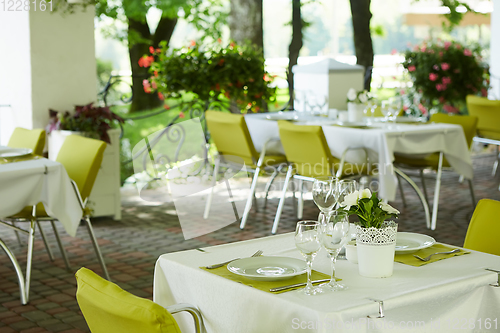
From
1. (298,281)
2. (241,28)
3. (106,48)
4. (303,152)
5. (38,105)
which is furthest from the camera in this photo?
(106,48)

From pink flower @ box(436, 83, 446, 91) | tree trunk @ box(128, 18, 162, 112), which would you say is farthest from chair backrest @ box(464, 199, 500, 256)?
tree trunk @ box(128, 18, 162, 112)

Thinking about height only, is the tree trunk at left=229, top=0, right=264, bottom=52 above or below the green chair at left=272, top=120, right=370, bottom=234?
above

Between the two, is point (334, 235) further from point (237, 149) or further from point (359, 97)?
point (359, 97)

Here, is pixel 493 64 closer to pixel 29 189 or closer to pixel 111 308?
pixel 29 189

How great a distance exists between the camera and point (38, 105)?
17.7 feet

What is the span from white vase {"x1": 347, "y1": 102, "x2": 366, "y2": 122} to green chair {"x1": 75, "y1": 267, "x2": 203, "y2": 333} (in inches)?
159

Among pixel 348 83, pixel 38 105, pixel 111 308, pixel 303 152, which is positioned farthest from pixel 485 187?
pixel 111 308

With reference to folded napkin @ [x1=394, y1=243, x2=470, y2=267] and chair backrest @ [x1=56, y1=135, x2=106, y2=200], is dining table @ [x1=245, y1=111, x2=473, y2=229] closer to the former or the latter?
chair backrest @ [x1=56, y1=135, x2=106, y2=200]

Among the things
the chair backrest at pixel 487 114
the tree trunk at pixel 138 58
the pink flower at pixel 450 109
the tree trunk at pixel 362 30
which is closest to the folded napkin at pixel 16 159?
the chair backrest at pixel 487 114

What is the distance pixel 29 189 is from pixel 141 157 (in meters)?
0.71

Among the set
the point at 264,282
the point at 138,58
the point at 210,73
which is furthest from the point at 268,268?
the point at 138,58

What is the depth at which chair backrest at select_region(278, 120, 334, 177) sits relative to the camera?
15.0 ft

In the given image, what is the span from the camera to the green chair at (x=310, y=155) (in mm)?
4590

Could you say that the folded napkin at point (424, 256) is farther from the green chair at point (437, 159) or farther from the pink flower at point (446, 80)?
the pink flower at point (446, 80)
